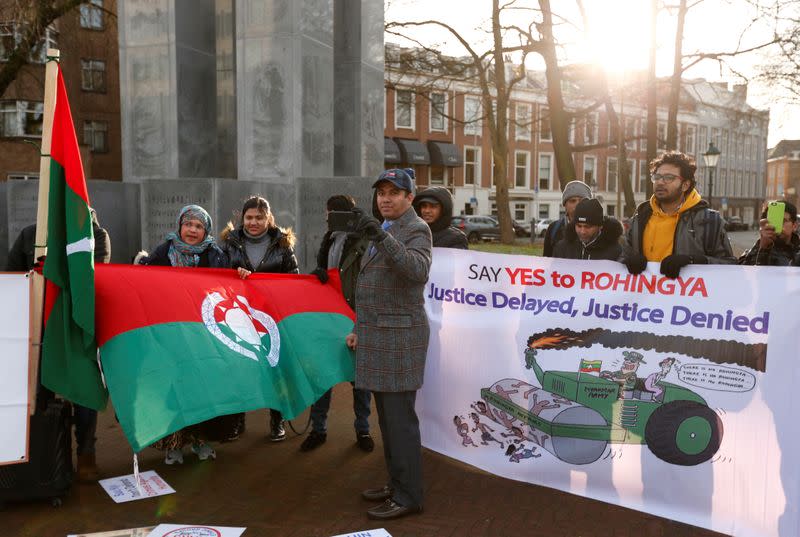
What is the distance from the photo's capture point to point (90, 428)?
4668 mm

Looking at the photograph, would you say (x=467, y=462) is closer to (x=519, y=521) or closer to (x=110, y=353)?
(x=519, y=521)

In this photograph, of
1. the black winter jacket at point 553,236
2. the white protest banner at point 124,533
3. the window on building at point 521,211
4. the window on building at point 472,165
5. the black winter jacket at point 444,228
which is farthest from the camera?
the window on building at point 521,211

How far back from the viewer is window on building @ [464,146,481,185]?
53594 mm

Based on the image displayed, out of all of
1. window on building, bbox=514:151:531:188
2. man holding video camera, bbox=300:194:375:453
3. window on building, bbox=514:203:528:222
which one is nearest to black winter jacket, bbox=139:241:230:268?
man holding video camera, bbox=300:194:375:453

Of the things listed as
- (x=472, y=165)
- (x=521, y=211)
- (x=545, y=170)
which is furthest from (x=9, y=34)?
(x=545, y=170)

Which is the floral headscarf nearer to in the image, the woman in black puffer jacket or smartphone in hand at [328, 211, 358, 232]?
the woman in black puffer jacket

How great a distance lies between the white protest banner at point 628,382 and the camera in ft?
12.3

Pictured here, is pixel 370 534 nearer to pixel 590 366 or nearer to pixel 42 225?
pixel 590 366

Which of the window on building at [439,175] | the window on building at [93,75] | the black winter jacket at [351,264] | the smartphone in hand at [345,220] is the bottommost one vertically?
the black winter jacket at [351,264]

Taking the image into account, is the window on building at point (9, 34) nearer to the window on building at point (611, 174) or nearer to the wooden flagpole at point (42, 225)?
the wooden flagpole at point (42, 225)

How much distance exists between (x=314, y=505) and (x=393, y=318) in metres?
1.30

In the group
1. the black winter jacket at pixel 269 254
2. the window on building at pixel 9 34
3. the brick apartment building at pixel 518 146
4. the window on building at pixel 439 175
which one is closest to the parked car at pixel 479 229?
the brick apartment building at pixel 518 146

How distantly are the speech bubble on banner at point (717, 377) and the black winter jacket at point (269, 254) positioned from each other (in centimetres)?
285

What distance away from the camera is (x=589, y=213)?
4.93m
